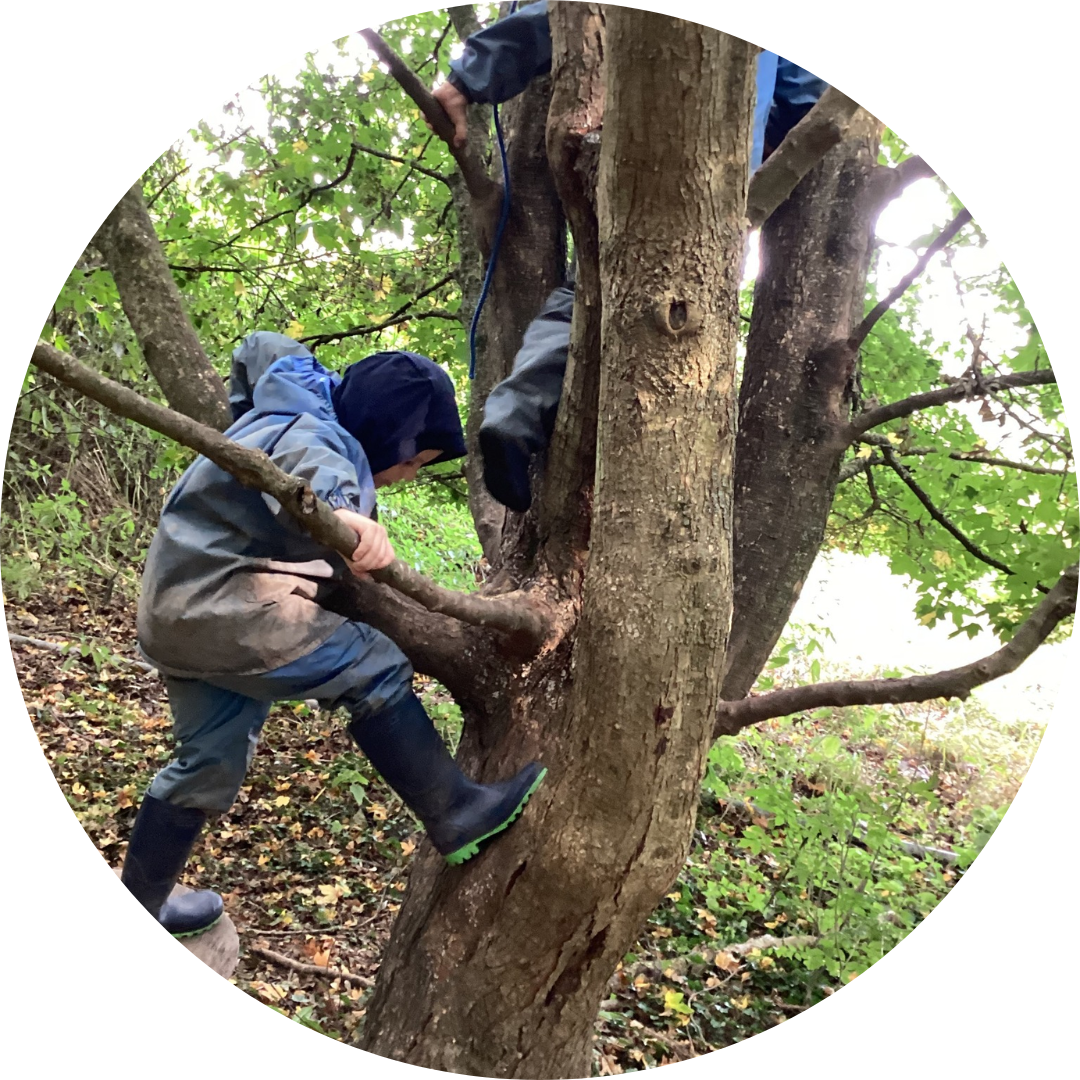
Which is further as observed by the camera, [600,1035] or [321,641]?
[600,1035]

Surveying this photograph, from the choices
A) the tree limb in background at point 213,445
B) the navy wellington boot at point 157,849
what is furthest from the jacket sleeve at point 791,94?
the navy wellington boot at point 157,849

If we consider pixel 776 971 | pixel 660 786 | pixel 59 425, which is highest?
pixel 59 425

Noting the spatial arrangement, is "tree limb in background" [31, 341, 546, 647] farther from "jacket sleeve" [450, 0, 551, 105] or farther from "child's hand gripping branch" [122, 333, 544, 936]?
"jacket sleeve" [450, 0, 551, 105]

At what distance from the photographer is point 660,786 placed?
94cm

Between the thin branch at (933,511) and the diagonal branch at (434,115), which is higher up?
the diagonal branch at (434,115)

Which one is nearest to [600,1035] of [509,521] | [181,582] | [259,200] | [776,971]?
[776,971]

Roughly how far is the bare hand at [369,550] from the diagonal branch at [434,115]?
838 millimetres

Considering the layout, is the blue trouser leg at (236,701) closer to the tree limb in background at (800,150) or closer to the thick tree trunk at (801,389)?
the thick tree trunk at (801,389)

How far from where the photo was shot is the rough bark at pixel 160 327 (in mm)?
1291

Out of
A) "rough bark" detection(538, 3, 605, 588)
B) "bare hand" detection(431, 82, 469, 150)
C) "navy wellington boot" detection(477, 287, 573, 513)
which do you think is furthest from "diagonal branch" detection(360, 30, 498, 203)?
"navy wellington boot" detection(477, 287, 573, 513)

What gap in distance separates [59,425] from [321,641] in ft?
2.68

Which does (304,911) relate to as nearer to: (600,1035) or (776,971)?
(600,1035)

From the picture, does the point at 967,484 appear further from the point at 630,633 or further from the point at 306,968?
the point at 306,968

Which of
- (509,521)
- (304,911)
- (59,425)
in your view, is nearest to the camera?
(509,521)
